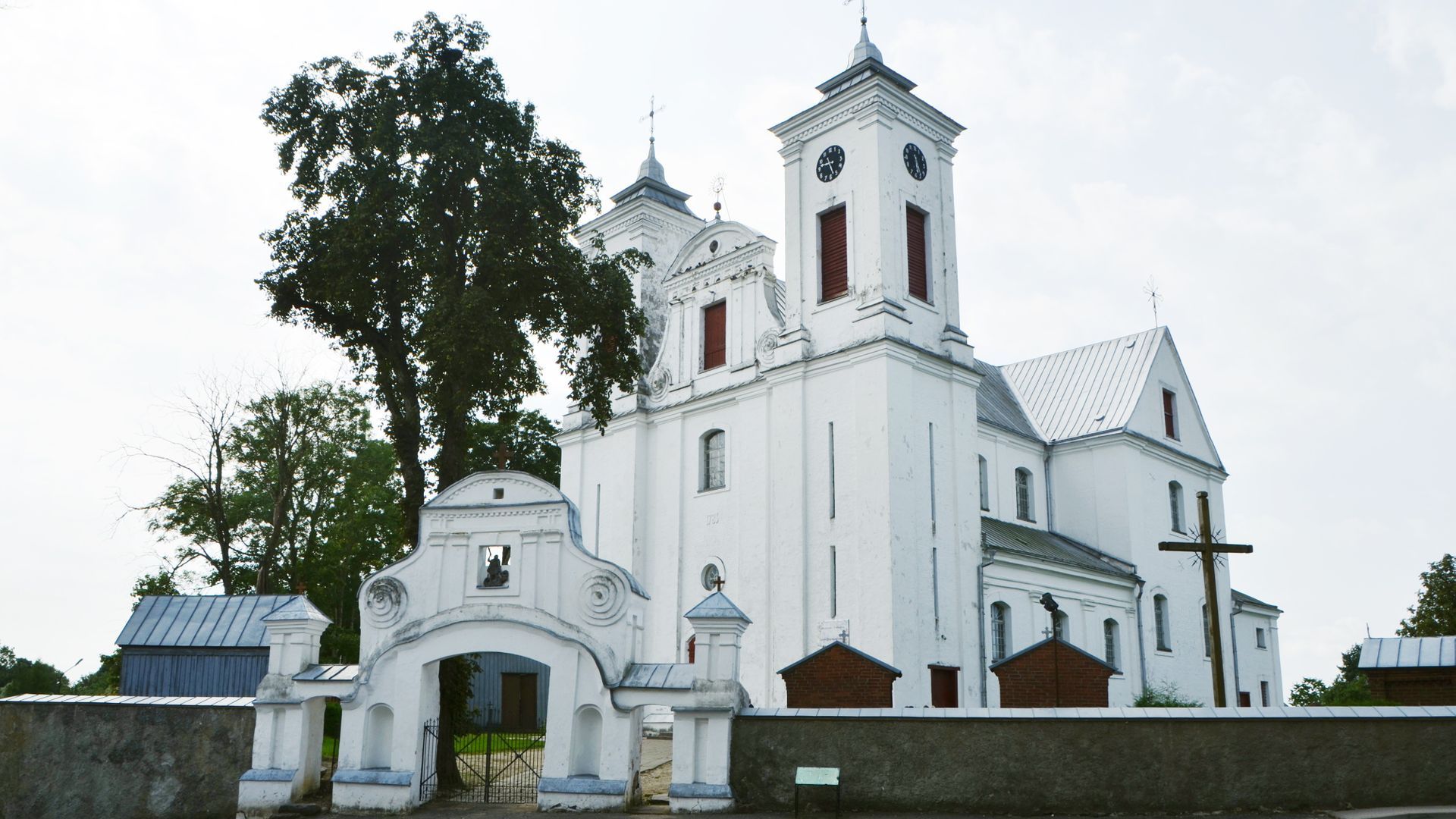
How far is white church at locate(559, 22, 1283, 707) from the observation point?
22062mm

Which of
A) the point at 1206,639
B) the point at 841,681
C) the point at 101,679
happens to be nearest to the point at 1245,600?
the point at 1206,639

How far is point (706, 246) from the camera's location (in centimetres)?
2731

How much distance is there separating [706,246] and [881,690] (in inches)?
601

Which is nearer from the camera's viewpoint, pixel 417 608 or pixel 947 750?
pixel 947 750

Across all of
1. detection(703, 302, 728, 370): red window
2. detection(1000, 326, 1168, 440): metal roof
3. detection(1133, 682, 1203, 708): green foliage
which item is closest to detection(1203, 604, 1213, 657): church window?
detection(1133, 682, 1203, 708): green foliage

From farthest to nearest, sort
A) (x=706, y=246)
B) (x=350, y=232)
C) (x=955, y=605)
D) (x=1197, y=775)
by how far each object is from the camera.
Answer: (x=706, y=246) → (x=955, y=605) → (x=350, y=232) → (x=1197, y=775)

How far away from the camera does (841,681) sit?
14.2 metres

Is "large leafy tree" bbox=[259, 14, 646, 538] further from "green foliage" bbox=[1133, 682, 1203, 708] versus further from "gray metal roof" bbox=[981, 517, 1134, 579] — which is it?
"green foliage" bbox=[1133, 682, 1203, 708]

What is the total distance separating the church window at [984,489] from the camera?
27.9 metres

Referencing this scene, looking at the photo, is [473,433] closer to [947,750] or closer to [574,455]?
[574,455]

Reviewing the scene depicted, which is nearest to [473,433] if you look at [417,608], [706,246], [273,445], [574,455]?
[273,445]

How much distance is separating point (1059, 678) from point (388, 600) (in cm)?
894

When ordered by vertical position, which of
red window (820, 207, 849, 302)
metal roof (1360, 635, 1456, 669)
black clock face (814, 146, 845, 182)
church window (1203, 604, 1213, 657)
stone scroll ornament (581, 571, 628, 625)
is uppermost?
black clock face (814, 146, 845, 182)

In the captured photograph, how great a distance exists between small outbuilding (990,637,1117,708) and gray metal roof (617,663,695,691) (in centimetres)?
539
